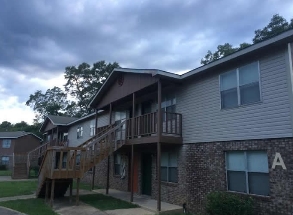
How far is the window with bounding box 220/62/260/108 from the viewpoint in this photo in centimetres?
919

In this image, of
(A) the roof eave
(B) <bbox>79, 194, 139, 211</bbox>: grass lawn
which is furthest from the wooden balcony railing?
(B) <bbox>79, 194, 139, 211</bbox>: grass lawn

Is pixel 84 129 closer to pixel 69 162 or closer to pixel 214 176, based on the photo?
pixel 69 162

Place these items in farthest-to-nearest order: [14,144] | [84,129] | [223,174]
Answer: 1. [14,144]
2. [84,129]
3. [223,174]

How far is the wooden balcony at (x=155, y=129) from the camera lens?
1179 centimetres

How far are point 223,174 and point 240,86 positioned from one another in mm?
3266

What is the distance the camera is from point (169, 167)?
1288 centimetres

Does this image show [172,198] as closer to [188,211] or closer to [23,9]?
[188,211]

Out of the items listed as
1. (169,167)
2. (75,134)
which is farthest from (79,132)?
(169,167)

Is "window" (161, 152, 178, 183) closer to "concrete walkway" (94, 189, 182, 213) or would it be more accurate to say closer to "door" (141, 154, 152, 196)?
"concrete walkway" (94, 189, 182, 213)

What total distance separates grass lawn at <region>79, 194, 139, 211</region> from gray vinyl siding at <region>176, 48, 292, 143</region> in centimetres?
407

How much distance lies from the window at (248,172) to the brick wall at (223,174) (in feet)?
0.62

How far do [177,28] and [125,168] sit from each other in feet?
31.9

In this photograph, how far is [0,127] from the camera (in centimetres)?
8912

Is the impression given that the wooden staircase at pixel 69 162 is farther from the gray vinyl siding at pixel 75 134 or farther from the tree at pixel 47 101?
the tree at pixel 47 101
